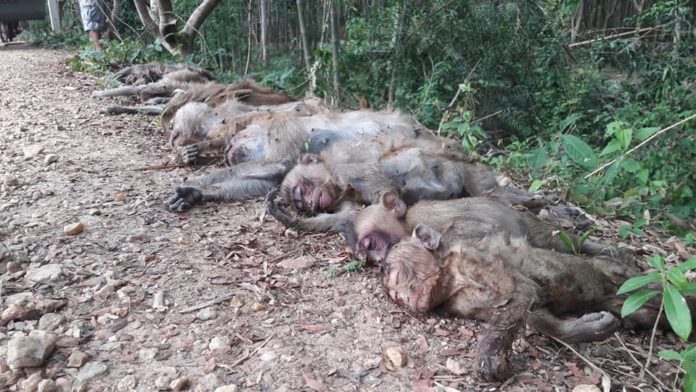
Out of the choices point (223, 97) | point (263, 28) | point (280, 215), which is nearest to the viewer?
point (280, 215)

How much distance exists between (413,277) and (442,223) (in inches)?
20.7

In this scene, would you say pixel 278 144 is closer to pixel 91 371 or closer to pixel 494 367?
pixel 91 371

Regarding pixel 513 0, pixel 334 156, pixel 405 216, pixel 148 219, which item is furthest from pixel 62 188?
pixel 513 0

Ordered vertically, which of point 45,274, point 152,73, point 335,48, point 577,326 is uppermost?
point 335,48

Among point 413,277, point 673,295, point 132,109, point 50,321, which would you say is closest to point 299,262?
point 413,277

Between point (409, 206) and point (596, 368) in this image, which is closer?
point (596, 368)

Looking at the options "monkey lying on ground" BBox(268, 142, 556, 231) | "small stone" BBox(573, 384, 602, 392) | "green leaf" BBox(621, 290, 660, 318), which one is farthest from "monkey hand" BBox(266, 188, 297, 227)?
"green leaf" BBox(621, 290, 660, 318)

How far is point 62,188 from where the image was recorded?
4016mm

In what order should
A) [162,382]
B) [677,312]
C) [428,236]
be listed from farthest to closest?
[428,236] < [162,382] < [677,312]

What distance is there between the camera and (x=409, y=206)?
3715mm

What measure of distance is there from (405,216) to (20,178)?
113 inches

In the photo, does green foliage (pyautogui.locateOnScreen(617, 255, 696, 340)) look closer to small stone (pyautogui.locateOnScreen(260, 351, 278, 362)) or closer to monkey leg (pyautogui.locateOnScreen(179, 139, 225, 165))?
small stone (pyautogui.locateOnScreen(260, 351, 278, 362))

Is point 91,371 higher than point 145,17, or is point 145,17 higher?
point 145,17

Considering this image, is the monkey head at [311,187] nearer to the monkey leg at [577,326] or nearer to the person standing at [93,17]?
the monkey leg at [577,326]
